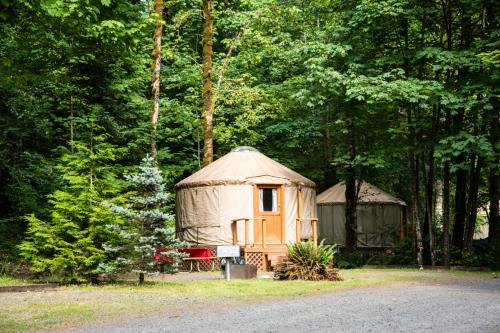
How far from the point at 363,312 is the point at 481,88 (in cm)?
733

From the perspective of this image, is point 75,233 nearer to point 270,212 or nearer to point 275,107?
point 270,212

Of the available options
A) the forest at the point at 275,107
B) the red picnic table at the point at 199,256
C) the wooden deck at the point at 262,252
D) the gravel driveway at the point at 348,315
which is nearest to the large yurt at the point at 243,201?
the wooden deck at the point at 262,252

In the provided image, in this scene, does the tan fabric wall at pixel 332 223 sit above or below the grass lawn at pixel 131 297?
above

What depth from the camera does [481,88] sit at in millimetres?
12383

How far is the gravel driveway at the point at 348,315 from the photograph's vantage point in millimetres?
5473

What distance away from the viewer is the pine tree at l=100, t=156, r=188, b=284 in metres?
9.91

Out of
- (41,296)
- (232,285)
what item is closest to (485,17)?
(232,285)

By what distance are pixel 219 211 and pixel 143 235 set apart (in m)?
5.34

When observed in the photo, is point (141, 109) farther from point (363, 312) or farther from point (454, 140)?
point (363, 312)

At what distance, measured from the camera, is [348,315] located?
629cm

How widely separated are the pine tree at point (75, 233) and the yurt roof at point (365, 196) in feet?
36.6

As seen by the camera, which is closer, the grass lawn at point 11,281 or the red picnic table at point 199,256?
the grass lawn at point 11,281

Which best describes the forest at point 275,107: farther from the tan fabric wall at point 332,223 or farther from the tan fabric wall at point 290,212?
the tan fabric wall at point 332,223

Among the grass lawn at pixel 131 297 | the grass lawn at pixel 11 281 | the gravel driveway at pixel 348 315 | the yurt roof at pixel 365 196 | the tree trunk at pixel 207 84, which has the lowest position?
the gravel driveway at pixel 348 315
